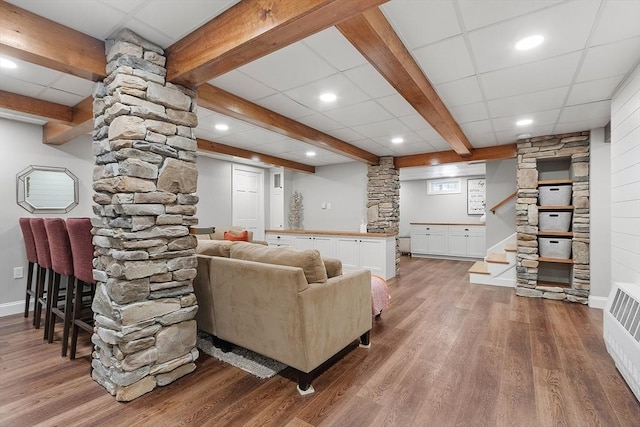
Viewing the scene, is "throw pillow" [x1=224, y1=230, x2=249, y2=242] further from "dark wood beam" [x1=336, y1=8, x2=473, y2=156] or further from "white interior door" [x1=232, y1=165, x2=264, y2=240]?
"dark wood beam" [x1=336, y1=8, x2=473, y2=156]

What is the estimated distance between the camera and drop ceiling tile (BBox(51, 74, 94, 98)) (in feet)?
8.72

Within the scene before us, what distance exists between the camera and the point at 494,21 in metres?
1.87

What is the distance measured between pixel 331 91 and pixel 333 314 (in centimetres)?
204

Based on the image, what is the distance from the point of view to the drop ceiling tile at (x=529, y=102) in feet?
9.64

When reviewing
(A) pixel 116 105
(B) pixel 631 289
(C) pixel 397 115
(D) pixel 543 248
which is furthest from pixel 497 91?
(A) pixel 116 105

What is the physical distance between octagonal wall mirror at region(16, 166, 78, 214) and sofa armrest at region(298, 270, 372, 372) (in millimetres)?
3923

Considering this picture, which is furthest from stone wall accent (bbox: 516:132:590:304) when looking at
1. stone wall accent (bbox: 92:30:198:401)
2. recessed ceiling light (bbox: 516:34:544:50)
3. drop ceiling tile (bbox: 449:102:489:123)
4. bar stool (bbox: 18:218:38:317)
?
bar stool (bbox: 18:218:38:317)

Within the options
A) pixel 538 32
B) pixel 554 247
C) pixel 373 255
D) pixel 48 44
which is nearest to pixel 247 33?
pixel 48 44

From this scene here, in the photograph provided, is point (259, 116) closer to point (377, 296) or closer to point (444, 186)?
point (377, 296)

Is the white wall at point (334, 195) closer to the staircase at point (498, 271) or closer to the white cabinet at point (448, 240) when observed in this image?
the staircase at point (498, 271)

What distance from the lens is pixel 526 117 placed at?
3.64 m

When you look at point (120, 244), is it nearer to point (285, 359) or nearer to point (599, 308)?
point (285, 359)

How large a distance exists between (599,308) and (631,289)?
2.19 meters

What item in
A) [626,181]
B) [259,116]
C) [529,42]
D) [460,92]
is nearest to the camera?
[529,42]
